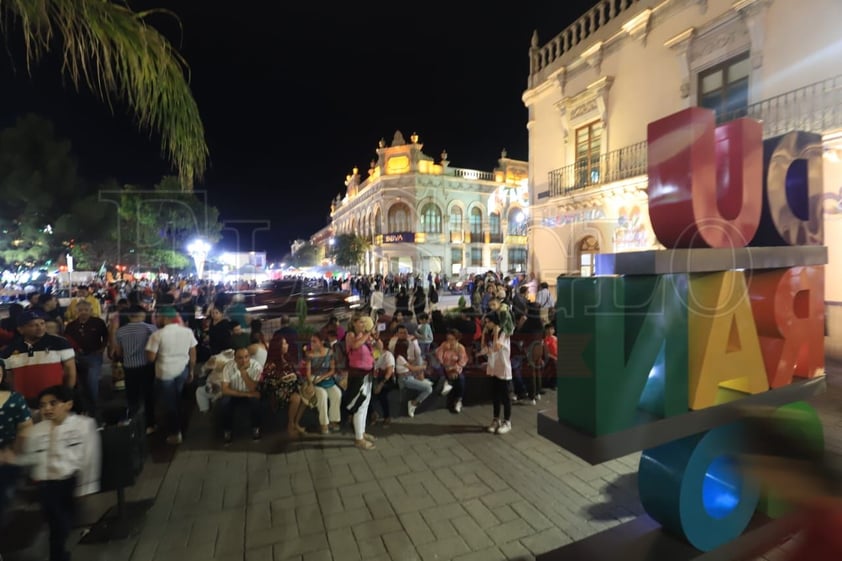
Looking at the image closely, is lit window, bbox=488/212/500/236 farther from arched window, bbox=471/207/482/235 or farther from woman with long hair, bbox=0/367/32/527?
woman with long hair, bbox=0/367/32/527

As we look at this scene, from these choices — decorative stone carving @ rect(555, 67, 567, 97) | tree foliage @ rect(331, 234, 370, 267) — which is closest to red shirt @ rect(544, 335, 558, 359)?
decorative stone carving @ rect(555, 67, 567, 97)

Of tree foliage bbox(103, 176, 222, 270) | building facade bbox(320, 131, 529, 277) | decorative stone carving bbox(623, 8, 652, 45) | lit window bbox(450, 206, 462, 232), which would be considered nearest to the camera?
decorative stone carving bbox(623, 8, 652, 45)

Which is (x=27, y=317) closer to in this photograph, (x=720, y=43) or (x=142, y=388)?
(x=142, y=388)

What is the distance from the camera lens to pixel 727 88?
1020cm

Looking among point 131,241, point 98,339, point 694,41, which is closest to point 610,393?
point 98,339

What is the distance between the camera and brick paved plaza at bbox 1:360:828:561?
321cm

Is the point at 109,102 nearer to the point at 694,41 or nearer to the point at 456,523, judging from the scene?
the point at 456,523

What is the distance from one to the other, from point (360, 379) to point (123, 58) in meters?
4.08

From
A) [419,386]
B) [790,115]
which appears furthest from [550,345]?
[790,115]

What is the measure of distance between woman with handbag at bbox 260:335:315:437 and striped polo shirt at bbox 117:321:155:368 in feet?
5.20

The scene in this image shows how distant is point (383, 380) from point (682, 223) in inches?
174

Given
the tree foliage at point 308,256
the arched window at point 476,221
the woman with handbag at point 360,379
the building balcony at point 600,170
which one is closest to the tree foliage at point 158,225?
the building balcony at point 600,170

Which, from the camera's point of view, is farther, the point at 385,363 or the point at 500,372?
the point at 385,363

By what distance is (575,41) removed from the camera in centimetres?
1455
